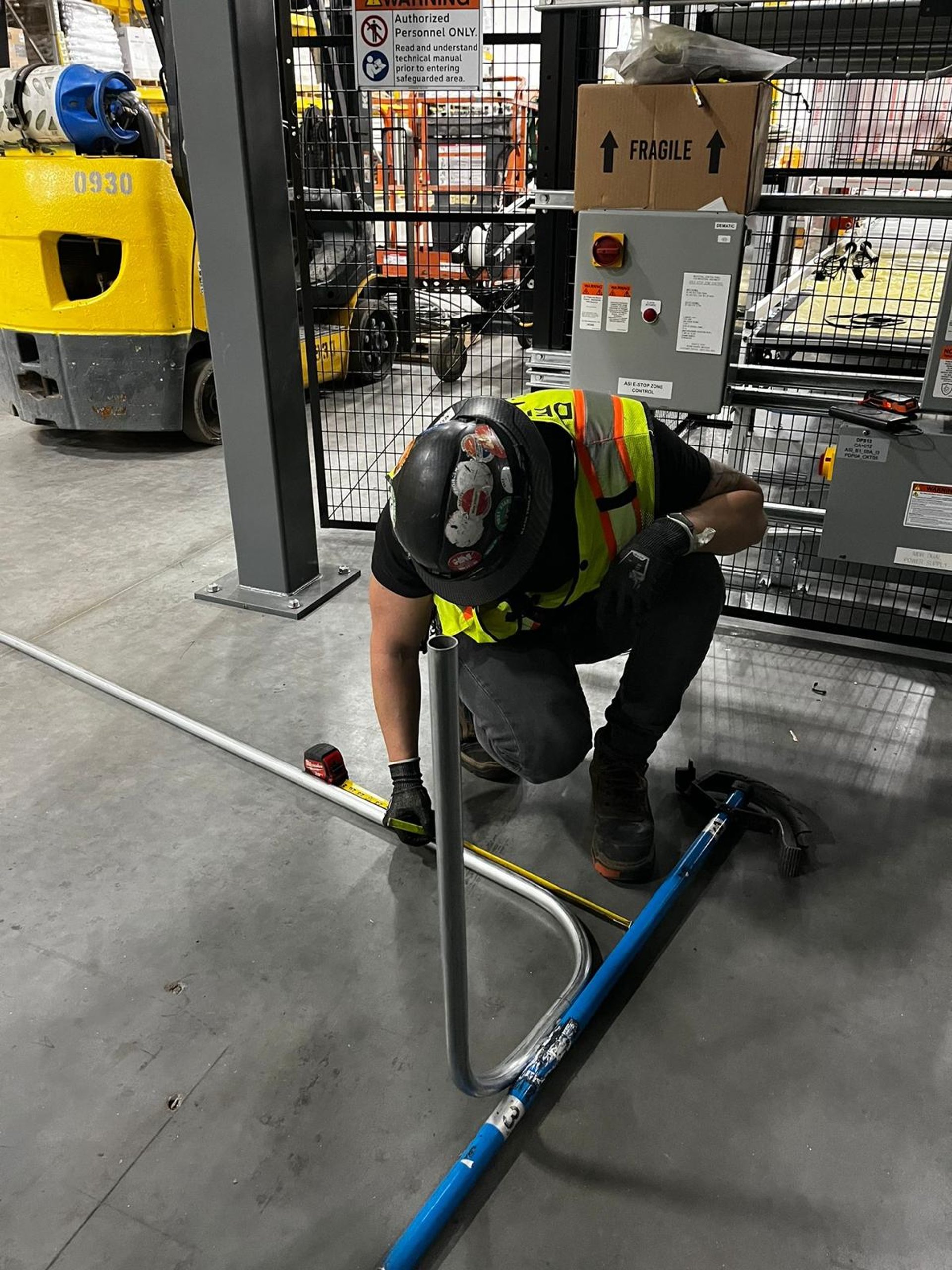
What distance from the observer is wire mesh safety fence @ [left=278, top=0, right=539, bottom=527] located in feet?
11.4

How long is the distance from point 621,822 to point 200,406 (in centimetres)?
374

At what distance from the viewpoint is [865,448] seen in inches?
94.3

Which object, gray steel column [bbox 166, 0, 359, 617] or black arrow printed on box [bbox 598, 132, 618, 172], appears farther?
gray steel column [bbox 166, 0, 359, 617]

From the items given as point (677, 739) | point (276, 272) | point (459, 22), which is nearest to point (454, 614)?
point (677, 739)

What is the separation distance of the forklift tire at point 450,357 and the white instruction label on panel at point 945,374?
3.80 metres

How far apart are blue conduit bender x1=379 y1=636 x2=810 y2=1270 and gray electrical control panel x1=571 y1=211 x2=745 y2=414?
1189 millimetres

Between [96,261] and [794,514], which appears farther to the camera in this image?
[96,261]

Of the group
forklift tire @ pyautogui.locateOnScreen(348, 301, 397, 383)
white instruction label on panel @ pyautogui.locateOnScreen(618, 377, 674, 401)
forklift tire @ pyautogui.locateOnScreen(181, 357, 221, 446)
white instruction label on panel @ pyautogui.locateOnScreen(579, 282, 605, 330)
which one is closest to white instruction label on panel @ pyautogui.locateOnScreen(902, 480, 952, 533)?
white instruction label on panel @ pyautogui.locateOnScreen(618, 377, 674, 401)

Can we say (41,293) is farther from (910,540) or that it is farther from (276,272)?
(910,540)

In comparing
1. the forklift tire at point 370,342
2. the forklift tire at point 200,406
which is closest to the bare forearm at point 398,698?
the forklift tire at point 200,406

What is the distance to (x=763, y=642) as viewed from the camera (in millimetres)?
2996

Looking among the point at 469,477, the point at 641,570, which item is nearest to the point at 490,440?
the point at 469,477

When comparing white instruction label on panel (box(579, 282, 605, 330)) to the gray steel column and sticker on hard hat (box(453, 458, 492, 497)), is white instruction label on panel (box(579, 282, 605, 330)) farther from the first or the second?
sticker on hard hat (box(453, 458, 492, 497))

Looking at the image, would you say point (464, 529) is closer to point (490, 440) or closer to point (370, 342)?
point (490, 440)
